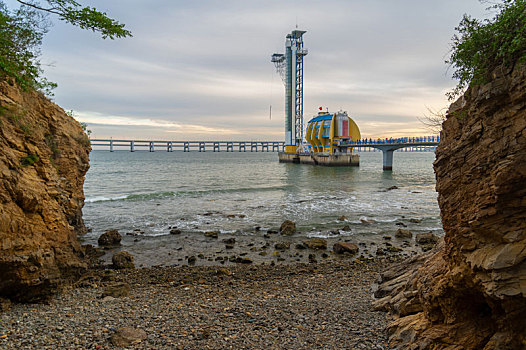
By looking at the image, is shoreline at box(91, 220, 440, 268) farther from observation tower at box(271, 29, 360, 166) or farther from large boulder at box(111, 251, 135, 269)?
observation tower at box(271, 29, 360, 166)

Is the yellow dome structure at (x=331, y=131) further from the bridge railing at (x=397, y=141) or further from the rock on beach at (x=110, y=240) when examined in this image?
the rock on beach at (x=110, y=240)

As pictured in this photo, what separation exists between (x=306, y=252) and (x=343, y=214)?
8.64 m

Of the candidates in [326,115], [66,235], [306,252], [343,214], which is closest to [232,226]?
[306,252]

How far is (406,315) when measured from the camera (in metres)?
5.99

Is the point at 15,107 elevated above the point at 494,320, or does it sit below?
above

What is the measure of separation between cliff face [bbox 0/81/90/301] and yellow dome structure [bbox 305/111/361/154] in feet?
225

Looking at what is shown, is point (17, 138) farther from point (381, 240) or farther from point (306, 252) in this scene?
point (381, 240)

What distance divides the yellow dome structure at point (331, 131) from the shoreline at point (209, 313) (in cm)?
6653

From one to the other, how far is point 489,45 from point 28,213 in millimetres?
9663

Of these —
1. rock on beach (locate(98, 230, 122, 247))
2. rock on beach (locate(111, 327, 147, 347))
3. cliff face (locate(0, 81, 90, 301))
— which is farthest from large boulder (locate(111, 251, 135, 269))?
rock on beach (locate(111, 327, 147, 347))

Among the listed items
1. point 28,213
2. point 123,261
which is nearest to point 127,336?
point 28,213

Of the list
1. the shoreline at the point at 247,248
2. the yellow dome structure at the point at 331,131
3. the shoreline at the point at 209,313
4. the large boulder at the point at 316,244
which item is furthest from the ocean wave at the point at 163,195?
the yellow dome structure at the point at 331,131

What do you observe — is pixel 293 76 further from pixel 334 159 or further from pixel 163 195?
pixel 163 195

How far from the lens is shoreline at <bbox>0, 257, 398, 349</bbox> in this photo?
558 cm
